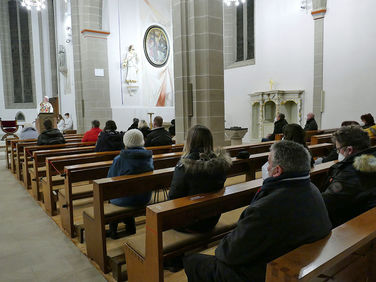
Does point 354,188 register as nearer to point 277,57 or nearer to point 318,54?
point 318,54

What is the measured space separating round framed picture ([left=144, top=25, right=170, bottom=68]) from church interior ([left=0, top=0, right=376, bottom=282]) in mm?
62

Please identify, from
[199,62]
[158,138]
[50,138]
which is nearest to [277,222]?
[158,138]

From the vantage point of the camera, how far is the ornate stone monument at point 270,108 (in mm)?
11758

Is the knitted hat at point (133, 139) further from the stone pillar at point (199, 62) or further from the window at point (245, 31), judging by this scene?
the window at point (245, 31)

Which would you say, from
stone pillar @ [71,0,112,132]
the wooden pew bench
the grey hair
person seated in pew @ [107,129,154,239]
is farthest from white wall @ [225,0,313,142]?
the grey hair

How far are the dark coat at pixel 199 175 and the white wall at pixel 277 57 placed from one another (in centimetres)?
1012

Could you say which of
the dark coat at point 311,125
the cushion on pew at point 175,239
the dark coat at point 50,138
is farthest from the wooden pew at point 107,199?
the dark coat at point 311,125

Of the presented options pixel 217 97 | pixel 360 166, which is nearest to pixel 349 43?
pixel 217 97

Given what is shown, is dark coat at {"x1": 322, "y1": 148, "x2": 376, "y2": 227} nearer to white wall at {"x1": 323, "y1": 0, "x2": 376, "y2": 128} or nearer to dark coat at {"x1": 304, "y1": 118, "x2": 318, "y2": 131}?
dark coat at {"x1": 304, "y1": 118, "x2": 318, "y2": 131}

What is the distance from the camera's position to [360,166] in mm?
2018

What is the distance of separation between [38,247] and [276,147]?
2.99 metres

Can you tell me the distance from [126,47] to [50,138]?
21.2ft

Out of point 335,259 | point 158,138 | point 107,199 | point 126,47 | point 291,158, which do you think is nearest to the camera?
point 335,259

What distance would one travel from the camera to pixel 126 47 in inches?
463
